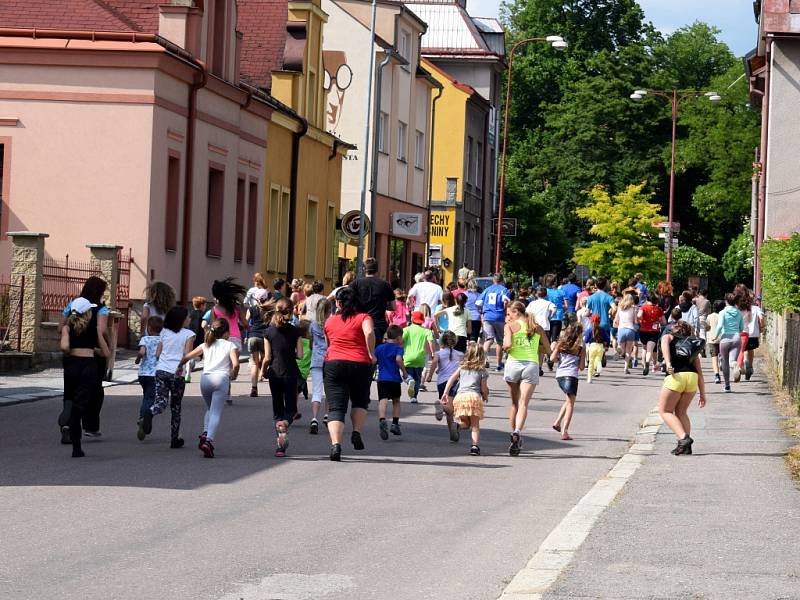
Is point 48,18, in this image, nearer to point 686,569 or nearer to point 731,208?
point 686,569

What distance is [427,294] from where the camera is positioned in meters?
26.8

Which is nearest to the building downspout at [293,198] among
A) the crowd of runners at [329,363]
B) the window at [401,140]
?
the window at [401,140]

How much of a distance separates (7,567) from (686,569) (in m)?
3.67

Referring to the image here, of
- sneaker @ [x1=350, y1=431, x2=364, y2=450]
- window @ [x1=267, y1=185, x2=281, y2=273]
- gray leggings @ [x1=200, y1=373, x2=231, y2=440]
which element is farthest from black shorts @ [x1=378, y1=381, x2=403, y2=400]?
window @ [x1=267, y1=185, x2=281, y2=273]

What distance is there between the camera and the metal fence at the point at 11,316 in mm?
23297

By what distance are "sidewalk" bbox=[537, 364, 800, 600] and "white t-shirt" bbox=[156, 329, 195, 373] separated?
4.68 m

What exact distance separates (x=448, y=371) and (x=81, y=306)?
461 cm

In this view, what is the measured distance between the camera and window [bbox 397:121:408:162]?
52.1 m

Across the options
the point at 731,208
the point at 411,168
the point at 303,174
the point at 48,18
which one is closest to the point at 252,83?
the point at 303,174

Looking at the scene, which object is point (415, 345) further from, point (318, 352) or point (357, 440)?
point (357, 440)

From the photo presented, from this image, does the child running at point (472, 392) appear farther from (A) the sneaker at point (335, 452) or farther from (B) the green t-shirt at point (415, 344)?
(B) the green t-shirt at point (415, 344)

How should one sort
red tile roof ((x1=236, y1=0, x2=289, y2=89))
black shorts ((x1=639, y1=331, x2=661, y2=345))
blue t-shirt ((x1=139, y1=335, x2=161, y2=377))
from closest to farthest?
blue t-shirt ((x1=139, y1=335, x2=161, y2=377)) < black shorts ((x1=639, y1=331, x2=661, y2=345)) < red tile roof ((x1=236, y1=0, x2=289, y2=89))

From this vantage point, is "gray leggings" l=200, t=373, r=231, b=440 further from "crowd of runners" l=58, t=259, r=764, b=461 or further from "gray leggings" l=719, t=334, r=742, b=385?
"gray leggings" l=719, t=334, r=742, b=385

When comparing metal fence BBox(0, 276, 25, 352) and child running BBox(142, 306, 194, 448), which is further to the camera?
metal fence BBox(0, 276, 25, 352)
